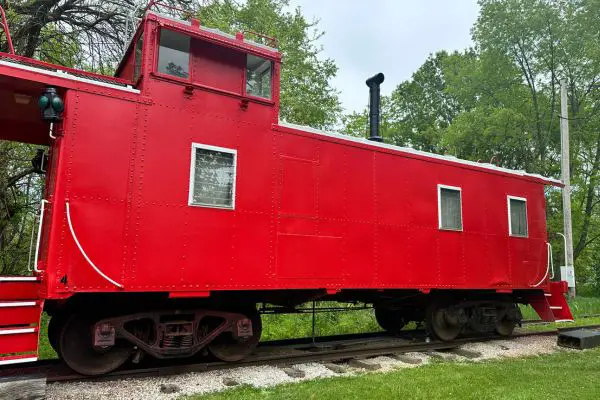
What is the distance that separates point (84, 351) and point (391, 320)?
7066mm

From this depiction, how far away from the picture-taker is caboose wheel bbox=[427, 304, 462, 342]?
921 centimetres

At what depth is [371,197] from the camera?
7.96 meters

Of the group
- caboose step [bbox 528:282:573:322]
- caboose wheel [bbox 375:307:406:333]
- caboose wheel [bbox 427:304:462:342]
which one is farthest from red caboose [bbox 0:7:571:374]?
caboose step [bbox 528:282:573:322]

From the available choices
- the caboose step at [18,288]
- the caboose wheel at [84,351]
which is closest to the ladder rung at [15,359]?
the caboose step at [18,288]

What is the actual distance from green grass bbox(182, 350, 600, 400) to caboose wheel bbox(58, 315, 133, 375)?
1.58 metres

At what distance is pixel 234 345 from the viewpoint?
274 inches

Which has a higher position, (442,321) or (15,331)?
(15,331)

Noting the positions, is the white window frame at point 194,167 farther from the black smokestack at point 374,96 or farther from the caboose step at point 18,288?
the black smokestack at point 374,96

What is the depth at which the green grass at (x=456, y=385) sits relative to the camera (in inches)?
211

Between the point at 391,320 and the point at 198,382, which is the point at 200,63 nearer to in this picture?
the point at 198,382

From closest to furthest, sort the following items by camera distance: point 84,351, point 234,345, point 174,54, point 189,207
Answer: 1. point 84,351
2. point 189,207
3. point 174,54
4. point 234,345

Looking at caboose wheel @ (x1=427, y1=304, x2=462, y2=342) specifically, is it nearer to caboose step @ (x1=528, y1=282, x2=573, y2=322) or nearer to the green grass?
the green grass

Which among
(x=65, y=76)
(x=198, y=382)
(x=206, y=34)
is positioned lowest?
(x=198, y=382)

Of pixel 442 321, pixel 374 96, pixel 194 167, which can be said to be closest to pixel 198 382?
pixel 194 167
